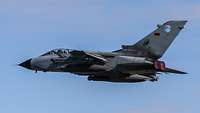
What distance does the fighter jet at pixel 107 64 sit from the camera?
62.1m

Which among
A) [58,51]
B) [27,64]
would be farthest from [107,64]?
[27,64]

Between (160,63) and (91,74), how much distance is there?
8.17 meters

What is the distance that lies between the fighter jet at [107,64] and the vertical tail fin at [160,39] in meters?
0.47

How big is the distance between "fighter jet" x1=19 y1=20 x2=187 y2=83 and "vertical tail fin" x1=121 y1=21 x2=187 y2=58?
0.47 m

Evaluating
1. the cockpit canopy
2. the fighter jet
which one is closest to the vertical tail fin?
the fighter jet

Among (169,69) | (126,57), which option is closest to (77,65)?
(126,57)

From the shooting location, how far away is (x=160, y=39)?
229 ft

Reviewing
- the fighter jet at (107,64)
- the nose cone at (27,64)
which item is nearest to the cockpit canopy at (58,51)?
the fighter jet at (107,64)

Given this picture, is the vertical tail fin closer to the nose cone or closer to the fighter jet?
the fighter jet

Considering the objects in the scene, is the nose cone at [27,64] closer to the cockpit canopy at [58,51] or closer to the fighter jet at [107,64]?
the fighter jet at [107,64]

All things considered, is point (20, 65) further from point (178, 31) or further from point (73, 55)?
point (178, 31)

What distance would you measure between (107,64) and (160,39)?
9.25 meters

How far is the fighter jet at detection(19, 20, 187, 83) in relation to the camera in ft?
204

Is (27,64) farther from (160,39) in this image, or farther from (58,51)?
(160,39)
